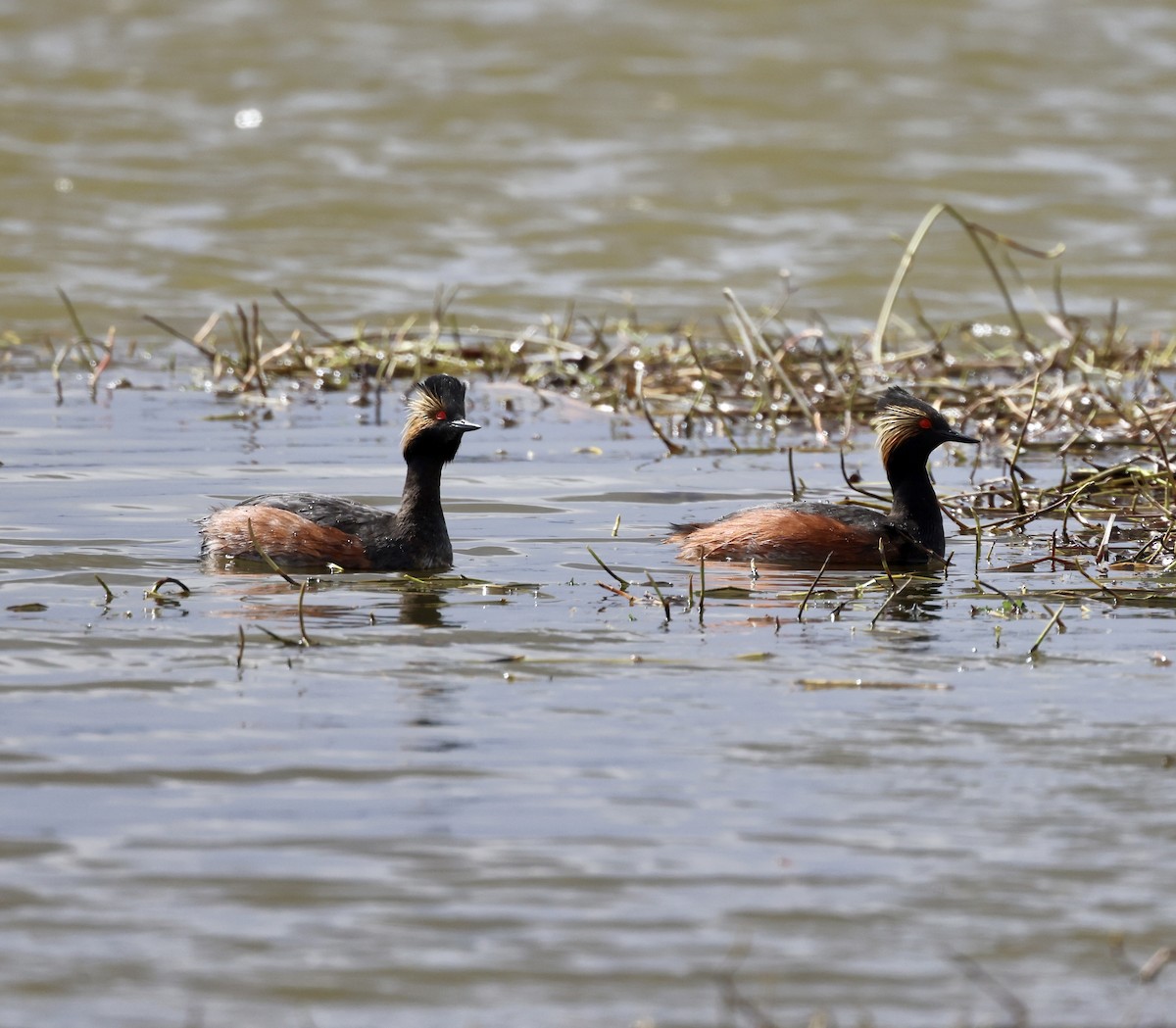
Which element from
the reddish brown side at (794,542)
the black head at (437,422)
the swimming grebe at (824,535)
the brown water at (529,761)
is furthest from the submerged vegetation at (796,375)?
the black head at (437,422)

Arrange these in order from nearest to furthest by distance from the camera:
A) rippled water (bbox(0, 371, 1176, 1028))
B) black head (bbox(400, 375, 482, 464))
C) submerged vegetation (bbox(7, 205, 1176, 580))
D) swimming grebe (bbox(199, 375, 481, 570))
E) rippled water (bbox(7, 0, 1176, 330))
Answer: rippled water (bbox(0, 371, 1176, 1028)) → swimming grebe (bbox(199, 375, 481, 570)) → black head (bbox(400, 375, 482, 464)) → submerged vegetation (bbox(7, 205, 1176, 580)) → rippled water (bbox(7, 0, 1176, 330))

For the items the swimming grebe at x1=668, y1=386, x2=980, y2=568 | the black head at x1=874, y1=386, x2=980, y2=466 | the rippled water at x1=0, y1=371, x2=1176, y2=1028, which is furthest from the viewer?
the black head at x1=874, y1=386, x2=980, y2=466

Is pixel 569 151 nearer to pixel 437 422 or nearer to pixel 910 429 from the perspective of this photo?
pixel 910 429

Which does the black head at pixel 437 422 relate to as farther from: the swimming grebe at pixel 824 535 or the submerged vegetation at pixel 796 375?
the submerged vegetation at pixel 796 375

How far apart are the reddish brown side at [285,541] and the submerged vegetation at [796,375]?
8.52 ft

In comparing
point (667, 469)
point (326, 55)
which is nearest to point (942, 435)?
point (667, 469)

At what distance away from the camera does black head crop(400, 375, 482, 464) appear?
980 cm

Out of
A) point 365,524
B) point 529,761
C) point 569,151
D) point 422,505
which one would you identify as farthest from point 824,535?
point 569,151

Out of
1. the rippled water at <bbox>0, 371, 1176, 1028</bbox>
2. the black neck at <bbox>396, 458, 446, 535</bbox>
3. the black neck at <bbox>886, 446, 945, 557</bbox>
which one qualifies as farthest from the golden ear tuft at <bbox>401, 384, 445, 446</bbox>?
the black neck at <bbox>886, 446, 945, 557</bbox>

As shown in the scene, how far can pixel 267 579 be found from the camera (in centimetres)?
915

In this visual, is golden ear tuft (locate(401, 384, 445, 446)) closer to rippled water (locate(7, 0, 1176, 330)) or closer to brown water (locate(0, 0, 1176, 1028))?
brown water (locate(0, 0, 1176, 1028))

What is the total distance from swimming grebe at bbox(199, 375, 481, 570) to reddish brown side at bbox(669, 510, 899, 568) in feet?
4.00

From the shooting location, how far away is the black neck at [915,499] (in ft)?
32.3

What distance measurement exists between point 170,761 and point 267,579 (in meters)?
3.03
